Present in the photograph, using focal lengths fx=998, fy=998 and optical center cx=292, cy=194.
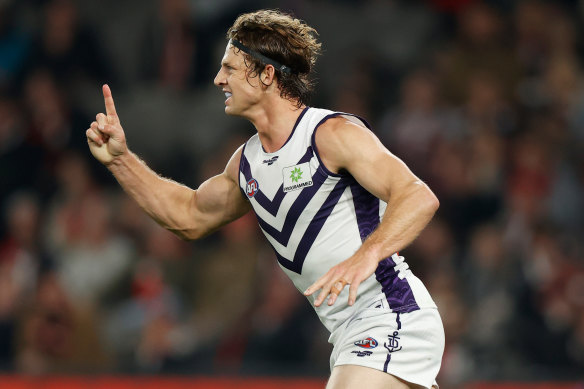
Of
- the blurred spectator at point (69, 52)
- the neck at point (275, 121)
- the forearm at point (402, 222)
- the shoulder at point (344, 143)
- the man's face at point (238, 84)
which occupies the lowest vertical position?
the forearm at point (402, 222)

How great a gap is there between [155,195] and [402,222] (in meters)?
1.84

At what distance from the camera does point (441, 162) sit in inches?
396

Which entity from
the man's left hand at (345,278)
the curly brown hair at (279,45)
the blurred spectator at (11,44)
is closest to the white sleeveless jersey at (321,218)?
the curly brown hair at (279,45)

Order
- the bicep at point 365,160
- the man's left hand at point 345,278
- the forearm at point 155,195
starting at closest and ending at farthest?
the man's left hand at point 345,278 → the bicep at point 365,160 → the forearm at point 155,195

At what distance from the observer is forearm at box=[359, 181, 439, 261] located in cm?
454

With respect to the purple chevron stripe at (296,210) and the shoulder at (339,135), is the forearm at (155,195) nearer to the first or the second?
the purple chevron stripe at (296,210)

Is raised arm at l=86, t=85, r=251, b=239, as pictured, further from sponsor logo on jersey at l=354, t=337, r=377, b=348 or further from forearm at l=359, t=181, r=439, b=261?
forearm at l=359, t=181, r=439, b=261

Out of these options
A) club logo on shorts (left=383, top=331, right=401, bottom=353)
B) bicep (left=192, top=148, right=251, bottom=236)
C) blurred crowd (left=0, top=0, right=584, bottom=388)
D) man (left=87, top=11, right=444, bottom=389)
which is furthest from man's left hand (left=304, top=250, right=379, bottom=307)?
blurred crowd (left=0, top=0, right=584, bottom=388)

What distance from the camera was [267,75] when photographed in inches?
212

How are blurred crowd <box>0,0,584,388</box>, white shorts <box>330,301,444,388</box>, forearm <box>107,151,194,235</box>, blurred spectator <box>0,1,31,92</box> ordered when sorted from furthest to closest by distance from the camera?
blurred spectator <box>0,1,31,92</box> < blurred crowd <box>0,0,584,388</box> < forearm <box>107,151,194,235</box> < white shorts <box>330,301,444,388</box>

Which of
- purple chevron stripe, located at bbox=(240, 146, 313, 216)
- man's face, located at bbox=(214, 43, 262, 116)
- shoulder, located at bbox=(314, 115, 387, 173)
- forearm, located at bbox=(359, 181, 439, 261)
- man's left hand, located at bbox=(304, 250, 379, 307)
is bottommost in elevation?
man's left hand, located at bbox=(304, 250, 379, 307)

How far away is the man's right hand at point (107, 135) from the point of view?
562 cm

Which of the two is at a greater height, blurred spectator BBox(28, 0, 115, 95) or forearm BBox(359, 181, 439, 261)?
blurred spectator BBox(28, 0, 115, 95)

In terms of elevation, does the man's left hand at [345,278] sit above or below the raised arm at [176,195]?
below
